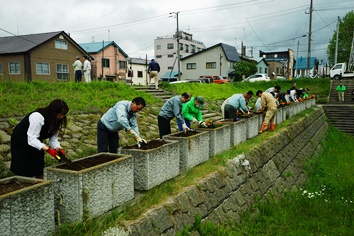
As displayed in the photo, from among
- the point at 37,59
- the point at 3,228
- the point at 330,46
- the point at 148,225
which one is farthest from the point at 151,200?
the point at 330,46

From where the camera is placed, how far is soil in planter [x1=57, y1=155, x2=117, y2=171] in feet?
12.1

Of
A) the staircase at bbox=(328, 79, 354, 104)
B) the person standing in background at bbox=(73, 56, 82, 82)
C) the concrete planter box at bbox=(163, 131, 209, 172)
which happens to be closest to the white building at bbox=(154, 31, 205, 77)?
the staircase at bbox=(328, 79, 354, 104)

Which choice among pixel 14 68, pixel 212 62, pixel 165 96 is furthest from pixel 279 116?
pixel 212 62

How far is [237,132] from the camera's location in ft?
26.9

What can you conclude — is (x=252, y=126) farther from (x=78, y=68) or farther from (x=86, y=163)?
(x=78, y=68)

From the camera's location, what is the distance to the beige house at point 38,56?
84.6 ft

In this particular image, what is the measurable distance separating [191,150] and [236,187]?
1348 mm

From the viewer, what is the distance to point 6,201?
2.64m

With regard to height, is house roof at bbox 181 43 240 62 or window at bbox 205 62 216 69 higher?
house roof at bbox 181 43 240 62

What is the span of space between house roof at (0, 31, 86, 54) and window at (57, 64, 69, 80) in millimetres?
2782

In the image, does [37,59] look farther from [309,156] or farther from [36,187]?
[36,187]

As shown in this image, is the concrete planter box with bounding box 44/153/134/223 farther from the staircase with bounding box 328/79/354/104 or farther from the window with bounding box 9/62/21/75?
the staircase with bounding box 328/79/354/104

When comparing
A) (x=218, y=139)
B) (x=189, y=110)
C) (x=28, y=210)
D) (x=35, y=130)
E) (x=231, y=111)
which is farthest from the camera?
(x=231, y=111)

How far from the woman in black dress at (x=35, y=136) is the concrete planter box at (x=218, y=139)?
135 inches
